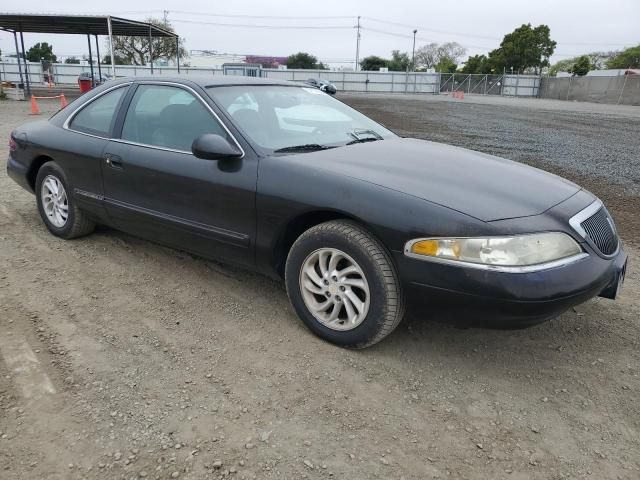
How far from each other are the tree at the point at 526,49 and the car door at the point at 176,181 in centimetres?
6531

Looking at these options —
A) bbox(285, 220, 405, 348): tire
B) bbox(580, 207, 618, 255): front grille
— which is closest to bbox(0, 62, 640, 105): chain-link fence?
bbox(285, 220, 405, 348): tire

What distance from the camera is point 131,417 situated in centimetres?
236

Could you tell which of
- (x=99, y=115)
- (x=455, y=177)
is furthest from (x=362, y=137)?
(x=99, y=115)

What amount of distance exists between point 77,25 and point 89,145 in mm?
22430

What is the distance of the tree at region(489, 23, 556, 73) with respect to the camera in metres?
60.2

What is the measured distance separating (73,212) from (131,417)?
2.64 m

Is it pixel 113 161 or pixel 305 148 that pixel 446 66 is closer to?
pixel 113 161

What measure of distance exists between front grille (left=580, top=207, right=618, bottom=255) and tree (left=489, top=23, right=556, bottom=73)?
214 feet

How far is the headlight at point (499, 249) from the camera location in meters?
2.46

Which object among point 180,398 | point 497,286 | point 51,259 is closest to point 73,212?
point 51,259

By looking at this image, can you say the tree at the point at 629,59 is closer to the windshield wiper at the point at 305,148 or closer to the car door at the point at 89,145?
the windshield wiper at the point at 305,148

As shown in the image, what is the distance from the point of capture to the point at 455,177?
294 cm

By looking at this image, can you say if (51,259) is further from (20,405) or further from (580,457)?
(580,457)

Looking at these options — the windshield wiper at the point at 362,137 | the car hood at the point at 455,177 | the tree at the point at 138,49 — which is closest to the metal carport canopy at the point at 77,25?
the windshield wiper at the point at 362,137
